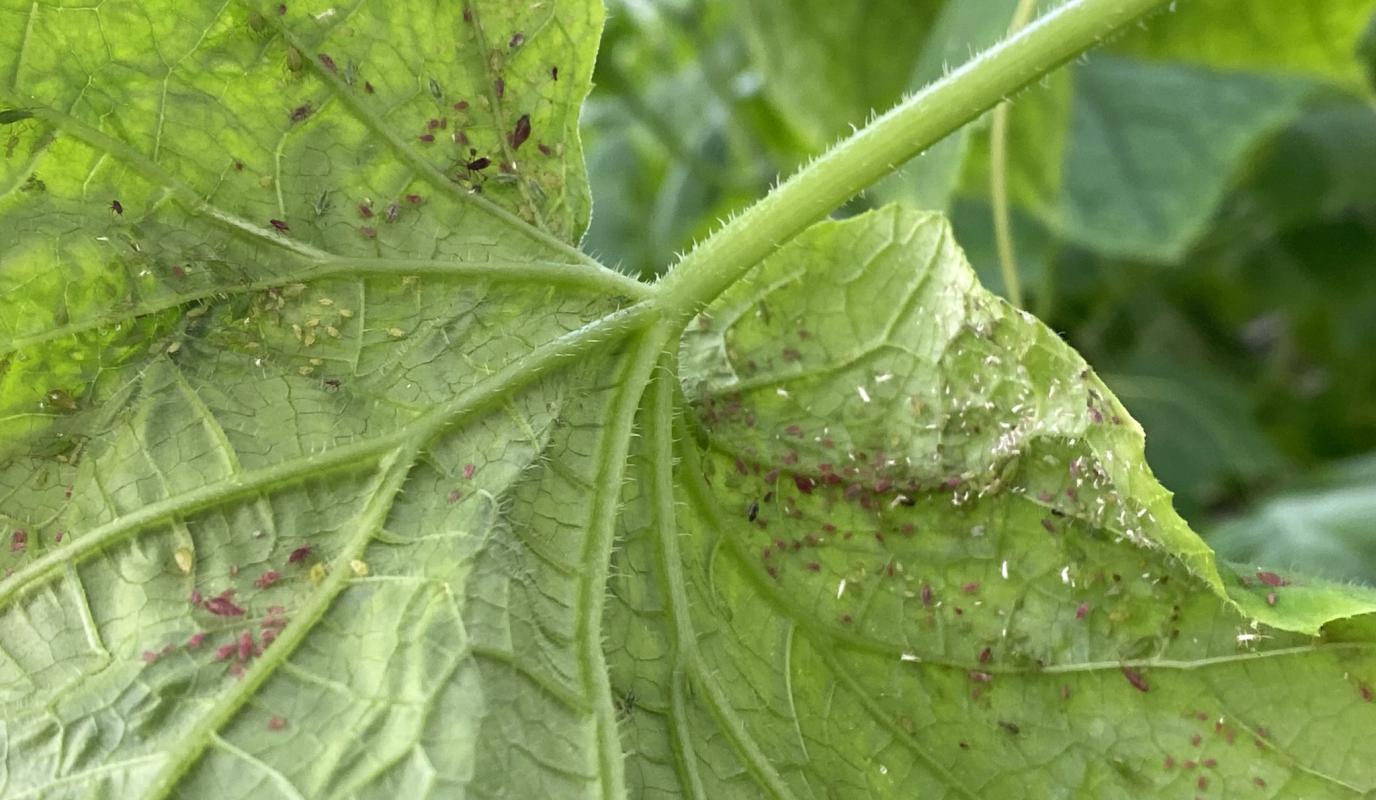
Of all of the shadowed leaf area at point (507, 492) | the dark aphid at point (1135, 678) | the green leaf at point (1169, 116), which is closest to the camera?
the shadowed leaf area at point (507, 492)

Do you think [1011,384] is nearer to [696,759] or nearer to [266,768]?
[696,759]

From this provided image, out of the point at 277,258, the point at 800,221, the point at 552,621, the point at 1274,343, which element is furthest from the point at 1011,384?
the point at 1274,343

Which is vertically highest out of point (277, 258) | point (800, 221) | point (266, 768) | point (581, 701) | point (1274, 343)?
point (277, 258)

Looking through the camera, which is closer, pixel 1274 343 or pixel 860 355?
pixel 860 355

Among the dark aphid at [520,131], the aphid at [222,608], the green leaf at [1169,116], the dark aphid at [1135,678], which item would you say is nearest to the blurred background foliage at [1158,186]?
the green leaf at [1169,116]

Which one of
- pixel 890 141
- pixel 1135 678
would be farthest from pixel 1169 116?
pixel 1135 678

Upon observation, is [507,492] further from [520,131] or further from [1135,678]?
[1135,678]

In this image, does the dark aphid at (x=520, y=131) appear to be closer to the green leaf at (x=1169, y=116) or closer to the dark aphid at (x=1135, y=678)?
the dark aphid at (x=1135, y=678)
